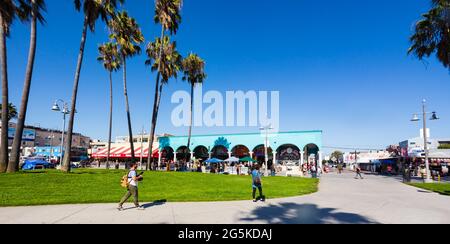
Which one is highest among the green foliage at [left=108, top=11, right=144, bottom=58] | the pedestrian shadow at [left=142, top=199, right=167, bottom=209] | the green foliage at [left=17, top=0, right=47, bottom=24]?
the green foliage at [left=108, top=11, right=144, bottom=58]

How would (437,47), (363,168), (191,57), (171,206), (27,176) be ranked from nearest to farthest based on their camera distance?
(171,206) → (27,176) → (437,47) → (191,57) → (363,168)

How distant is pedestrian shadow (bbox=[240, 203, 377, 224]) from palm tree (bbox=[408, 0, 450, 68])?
1857 cm

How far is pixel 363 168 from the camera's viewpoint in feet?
201

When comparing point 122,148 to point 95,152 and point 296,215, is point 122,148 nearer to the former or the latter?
point 95,152

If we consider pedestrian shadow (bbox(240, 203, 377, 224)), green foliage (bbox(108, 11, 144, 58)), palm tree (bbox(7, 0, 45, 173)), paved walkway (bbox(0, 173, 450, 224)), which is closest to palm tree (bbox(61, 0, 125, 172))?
palm tree (bbox(7, 0, 45, 173))

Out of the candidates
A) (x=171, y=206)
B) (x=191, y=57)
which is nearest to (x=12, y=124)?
(x=191, y=57)

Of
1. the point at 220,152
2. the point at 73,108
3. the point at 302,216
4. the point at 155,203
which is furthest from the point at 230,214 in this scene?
the point at 220,152

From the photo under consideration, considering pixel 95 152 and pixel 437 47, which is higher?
pixel 437 47

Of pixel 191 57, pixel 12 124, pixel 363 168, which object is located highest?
pixel 191 57

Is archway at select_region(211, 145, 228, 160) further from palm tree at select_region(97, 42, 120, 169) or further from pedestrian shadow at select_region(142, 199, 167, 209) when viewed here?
pedestrian shadow at select_region(142, 199, 167, 209)

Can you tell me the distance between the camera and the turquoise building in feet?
138

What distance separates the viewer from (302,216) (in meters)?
8.16

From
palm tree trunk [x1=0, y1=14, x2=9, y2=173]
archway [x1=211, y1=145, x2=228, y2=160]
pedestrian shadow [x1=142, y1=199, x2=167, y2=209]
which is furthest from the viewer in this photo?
archway [x1=211, y1=145, x2=228, y2=160]
